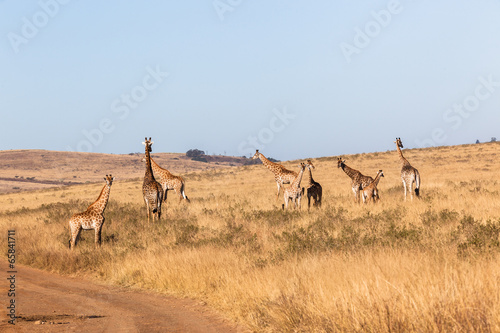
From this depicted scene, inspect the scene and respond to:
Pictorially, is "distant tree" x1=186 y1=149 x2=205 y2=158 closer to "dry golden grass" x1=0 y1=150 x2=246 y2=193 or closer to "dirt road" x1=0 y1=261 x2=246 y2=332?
"dry golden grass" x1=0 y1=150 x2=246 y2=193

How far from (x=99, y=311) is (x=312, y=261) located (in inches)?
142

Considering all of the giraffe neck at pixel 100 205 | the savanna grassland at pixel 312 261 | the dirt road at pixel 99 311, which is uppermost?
the giraffe neck at pixel 100 205

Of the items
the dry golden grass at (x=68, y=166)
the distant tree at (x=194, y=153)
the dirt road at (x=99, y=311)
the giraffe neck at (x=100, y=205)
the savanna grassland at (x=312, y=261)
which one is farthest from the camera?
the distant tree at (x=194, y=153)

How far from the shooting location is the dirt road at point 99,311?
734 centimetres

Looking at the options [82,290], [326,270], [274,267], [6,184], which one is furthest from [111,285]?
[6,184]

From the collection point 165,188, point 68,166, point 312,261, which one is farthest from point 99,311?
point 68,166

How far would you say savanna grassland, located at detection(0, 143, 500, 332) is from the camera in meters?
5.82

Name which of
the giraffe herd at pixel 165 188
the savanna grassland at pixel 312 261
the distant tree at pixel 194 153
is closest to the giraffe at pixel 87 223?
the giraffe herd at pixel 165 188

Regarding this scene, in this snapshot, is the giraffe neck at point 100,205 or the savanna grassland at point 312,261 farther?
the giraffe neck at point 100,205

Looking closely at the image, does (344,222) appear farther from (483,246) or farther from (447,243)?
(483,246)

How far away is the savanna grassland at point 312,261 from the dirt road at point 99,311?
0.42m

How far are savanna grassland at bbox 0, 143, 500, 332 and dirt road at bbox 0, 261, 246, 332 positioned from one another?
1.36 feet

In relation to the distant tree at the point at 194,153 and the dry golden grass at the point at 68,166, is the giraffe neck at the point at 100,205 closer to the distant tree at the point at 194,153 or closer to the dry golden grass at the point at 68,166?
the dry golden grass at the point at 68,166

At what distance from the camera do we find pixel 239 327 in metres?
7.38
